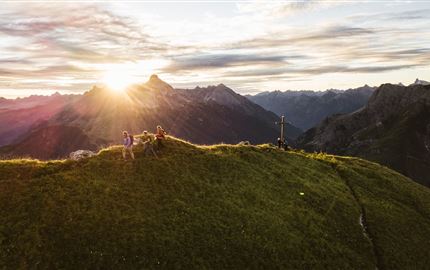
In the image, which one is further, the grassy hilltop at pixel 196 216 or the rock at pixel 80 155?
the rock at pixel 80 155

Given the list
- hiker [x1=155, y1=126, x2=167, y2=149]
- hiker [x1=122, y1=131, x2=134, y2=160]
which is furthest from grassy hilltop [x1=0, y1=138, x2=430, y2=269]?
hiker [x1=155, y1=126, x2=167, y2=149]

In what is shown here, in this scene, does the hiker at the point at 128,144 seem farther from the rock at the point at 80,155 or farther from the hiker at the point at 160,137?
the hiker at the point at 160,137

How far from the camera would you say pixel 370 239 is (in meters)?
44.9

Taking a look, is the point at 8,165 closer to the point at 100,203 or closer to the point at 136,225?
the point at 100,203

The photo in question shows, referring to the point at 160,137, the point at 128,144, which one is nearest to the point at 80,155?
the point at 128,144

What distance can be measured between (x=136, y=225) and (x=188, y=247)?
Result: 16.7 ft

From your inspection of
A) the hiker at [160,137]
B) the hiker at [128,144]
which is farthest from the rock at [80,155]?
the hiker at [160,137]

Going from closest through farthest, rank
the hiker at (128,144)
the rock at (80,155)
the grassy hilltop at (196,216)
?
the grassy hilltop at (196,216) < the rock at (80,155) < the hiker at (128,144)

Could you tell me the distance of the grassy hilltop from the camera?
33375 mm

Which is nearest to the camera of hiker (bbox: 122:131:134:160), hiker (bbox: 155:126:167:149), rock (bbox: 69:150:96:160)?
rock (bbox: 69:150:96:160)

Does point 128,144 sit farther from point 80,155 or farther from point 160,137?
point 160,137

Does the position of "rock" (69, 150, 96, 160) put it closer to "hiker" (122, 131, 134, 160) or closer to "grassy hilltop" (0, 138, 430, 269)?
"grassy hilltop" (0, 138, 430, 269)

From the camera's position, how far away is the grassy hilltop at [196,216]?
3338 cm

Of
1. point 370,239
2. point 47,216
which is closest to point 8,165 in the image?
point 47,216
